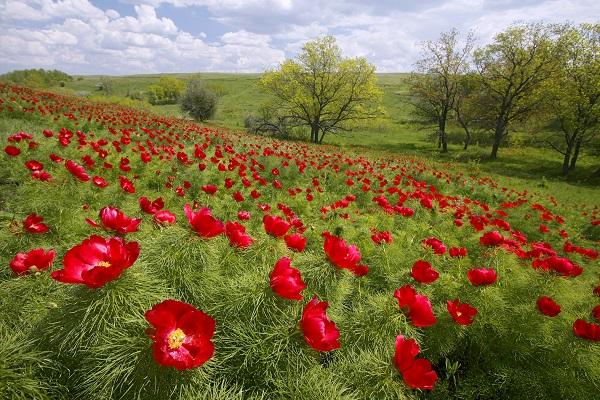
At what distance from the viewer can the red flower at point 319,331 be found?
1695 mm

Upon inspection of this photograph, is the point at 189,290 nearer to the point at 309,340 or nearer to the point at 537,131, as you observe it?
the point at 309,340

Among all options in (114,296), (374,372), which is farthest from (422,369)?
(114,296)

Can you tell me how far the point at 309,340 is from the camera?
5.62 feet

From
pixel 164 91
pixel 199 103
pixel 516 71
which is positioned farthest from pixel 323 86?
pixel 164 91

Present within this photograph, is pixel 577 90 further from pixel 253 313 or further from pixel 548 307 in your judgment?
pixel 253 313

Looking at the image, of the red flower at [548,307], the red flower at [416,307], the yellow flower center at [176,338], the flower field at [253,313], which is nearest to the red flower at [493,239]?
the flower field at [253,313]

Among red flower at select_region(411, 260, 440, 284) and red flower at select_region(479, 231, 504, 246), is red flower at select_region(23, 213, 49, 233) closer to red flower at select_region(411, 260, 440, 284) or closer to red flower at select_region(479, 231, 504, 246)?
red flower at select_region(411, 260, 440, 284)

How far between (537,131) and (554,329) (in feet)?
124

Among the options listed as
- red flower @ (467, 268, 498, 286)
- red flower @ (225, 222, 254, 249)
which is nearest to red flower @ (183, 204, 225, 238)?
red flower @ (225, 222, 254, 249)

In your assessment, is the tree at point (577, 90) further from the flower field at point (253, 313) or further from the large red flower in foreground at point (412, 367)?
the large red flower in foreground at point (412, 367)

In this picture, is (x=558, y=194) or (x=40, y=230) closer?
(x=40, y=230)

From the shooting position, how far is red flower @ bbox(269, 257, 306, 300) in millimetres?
1805

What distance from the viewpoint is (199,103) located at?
44.4 meters

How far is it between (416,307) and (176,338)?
152 cm
